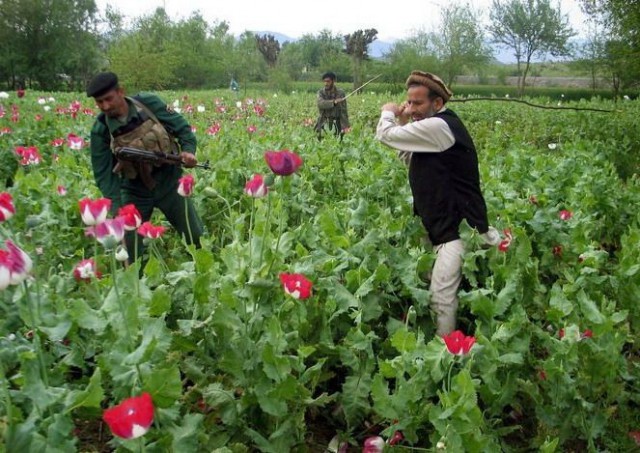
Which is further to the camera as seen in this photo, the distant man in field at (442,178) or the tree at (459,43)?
the tree at (459,43)

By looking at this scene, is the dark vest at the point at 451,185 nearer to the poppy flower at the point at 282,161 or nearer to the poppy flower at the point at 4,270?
the poppy flower at the point at 282,161

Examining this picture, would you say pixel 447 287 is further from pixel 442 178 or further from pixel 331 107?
pixel 331 107

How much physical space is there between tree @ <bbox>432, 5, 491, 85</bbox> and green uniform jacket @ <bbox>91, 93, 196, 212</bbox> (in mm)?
41848

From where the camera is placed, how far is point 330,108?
11.2 meters

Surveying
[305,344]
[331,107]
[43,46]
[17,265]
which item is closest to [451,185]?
[305,344]

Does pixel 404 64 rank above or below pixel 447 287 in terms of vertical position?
above

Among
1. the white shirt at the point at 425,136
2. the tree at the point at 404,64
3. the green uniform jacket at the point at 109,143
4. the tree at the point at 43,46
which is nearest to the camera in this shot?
the white shirt at the point at 425,136

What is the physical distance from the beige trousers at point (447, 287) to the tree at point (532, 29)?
4994 cm

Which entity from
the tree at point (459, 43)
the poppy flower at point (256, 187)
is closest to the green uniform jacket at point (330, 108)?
the poppy flower at point (256, 187)

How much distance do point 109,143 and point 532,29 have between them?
171 ft

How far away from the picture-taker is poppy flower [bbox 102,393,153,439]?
59.2 inches

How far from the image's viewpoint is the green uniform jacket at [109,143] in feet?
13.8

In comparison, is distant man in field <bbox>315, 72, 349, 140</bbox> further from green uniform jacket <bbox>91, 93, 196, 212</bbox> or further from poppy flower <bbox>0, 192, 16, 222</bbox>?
poppy flower <bbox>0, 192, 16, 222</bbox>

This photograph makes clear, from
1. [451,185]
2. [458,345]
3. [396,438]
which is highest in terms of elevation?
[451,185]
